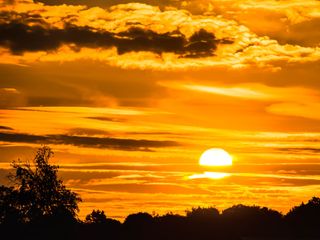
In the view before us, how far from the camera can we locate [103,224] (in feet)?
655

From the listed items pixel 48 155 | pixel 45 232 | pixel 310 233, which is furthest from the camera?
pixel 310 233

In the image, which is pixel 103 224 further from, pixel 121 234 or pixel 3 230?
pixel 3 230

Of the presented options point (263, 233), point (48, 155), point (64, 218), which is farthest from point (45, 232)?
point (263, 233)

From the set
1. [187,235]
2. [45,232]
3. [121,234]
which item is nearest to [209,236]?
[187,235]

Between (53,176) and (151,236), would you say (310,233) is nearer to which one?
(151,236)

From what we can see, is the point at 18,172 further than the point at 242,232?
No

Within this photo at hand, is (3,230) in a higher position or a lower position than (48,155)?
lower

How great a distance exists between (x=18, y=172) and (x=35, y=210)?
27.9ft

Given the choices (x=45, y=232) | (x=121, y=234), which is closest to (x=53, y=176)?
(x=45, y=232)

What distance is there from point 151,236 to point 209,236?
1212cm

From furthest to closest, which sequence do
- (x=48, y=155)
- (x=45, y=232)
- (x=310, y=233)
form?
1. (x=310, y=233)
2. (x=45, y=232)
3. (x=48, y=155)

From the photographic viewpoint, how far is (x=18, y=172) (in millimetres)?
161500

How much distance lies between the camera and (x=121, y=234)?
640 ft

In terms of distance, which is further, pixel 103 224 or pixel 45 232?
pixel 103 224
